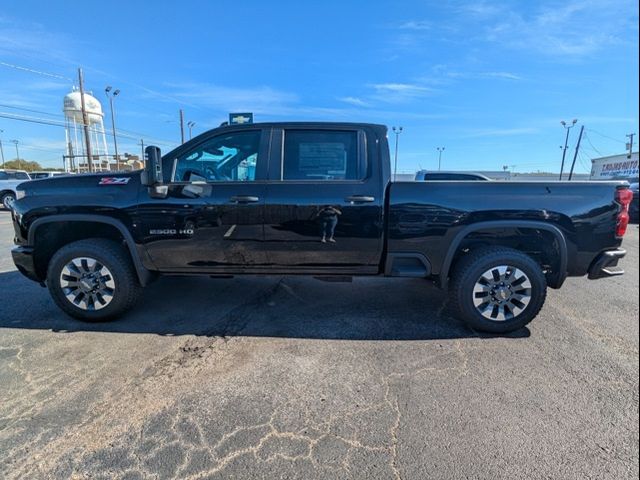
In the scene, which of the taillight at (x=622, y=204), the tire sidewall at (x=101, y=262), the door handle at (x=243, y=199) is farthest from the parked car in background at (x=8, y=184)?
the taillight at (x=622, y=204)

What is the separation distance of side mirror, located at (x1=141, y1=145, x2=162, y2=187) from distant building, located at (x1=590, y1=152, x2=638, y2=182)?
34945 millimetres

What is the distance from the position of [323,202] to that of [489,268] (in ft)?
5.57

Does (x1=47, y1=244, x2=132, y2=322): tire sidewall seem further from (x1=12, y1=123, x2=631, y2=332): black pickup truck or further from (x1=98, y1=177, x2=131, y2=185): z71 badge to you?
(x1=98, y1=177, x2=131, y2=185): z71 badge

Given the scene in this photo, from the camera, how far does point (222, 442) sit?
2096 mm

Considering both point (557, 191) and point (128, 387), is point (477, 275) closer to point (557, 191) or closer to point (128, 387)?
point (557, 191)

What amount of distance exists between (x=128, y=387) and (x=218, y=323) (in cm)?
118

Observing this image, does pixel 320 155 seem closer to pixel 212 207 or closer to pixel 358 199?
pixel 358 199

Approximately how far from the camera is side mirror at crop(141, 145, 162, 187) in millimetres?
3201

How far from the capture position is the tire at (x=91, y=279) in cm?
356

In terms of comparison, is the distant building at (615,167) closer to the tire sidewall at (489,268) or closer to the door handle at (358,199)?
the tire sidewall at (489,268)

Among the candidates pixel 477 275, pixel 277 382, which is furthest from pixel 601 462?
pixel 277 382

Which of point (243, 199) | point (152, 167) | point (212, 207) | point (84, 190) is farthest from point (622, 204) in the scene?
point (84, 190)

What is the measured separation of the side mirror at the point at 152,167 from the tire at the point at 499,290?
2962mm

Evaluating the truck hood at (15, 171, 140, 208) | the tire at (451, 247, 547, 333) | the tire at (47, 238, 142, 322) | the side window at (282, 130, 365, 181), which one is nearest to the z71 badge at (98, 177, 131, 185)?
the truck hood at (15, 171, 140, 208)
